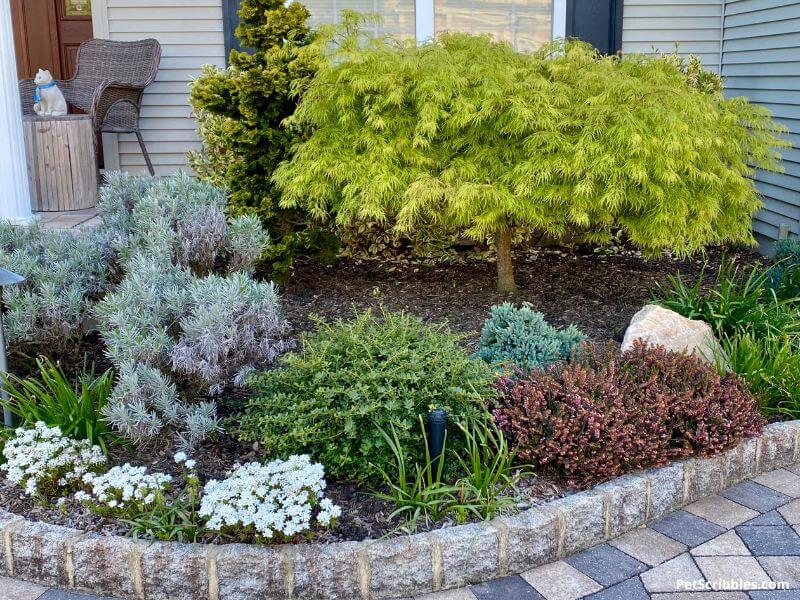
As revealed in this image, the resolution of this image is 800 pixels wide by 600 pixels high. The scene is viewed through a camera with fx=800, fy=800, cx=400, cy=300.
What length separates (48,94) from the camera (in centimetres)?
581

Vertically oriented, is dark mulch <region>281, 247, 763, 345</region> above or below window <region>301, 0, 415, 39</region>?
below

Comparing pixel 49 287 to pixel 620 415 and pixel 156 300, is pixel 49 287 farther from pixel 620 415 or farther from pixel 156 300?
pixel 620 415

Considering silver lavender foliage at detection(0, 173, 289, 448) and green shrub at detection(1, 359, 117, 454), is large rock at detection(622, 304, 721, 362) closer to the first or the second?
silver lavender foliage at detection(0, 173, 289, 448)

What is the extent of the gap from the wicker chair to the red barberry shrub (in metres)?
4.17

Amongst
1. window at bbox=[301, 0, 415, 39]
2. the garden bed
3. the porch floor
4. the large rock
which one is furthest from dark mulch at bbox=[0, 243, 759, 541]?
window at bbox=[301, 0, 415, 39]

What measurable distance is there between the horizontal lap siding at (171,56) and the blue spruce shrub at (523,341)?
3650 mm

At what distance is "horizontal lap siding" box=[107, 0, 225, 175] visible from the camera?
20.0 feet

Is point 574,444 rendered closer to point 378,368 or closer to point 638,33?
point 378,368

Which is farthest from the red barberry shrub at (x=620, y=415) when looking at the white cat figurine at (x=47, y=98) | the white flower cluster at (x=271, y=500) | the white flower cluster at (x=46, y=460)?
the white cat figurine at (x=47, y=98)

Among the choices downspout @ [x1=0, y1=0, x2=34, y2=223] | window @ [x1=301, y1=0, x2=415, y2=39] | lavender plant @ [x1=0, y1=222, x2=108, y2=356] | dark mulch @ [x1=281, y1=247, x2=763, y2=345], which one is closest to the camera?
lavender plant @ [x1=0, y1=222, x2=108, y2=356]

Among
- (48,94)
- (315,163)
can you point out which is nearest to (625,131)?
(315,163)

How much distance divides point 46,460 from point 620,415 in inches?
76.7

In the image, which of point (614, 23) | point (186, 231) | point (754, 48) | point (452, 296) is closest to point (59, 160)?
point (186, 231)

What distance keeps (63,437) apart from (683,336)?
2.62 meters
